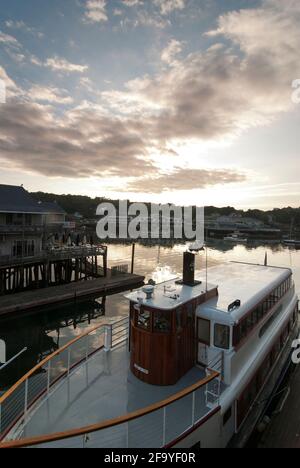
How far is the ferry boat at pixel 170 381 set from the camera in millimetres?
7820

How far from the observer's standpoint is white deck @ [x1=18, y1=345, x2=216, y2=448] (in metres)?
7.59

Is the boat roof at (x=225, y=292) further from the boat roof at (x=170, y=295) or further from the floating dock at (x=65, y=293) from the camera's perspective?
the floating dock at (x=65, y=293)

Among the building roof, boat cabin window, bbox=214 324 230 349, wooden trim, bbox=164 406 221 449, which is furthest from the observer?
the building roof

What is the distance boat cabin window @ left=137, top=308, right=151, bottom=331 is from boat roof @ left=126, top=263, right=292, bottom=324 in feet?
1.28

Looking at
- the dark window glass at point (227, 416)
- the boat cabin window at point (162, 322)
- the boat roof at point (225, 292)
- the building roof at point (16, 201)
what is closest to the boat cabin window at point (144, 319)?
the boat cabin window at point (162, 322)

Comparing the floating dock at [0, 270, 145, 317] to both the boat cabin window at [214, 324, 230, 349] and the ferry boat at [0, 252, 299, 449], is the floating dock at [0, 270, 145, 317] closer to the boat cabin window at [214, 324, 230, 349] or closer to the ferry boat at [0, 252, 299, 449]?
the ferry boat at [0, 252, 299, 449]

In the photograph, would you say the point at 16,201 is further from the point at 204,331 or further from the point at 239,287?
the point at 204,331

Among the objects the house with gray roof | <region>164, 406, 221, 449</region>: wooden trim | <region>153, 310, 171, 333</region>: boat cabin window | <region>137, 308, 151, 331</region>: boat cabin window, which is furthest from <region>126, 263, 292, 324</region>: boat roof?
the house with gray roof

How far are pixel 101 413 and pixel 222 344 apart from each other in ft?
14.9

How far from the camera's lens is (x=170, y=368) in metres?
9.62

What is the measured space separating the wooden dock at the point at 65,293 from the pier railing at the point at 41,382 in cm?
837

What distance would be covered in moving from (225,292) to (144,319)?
4.66m
